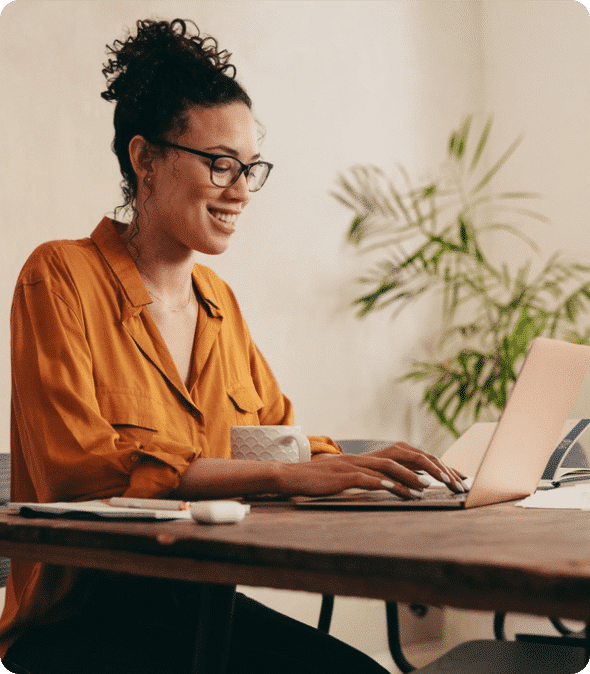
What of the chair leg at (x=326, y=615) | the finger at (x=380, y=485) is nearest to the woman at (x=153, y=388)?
the finger at (x=380, y=485)

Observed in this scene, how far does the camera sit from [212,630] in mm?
771

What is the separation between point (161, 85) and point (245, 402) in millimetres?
588

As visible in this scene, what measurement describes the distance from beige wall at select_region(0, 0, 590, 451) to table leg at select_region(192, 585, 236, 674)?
133cm

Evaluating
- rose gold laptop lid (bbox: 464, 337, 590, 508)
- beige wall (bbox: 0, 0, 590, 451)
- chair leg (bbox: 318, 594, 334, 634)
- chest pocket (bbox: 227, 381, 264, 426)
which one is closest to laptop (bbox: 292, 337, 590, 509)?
rose gold laptop lid (bbox: 464, 337, 590, 508)

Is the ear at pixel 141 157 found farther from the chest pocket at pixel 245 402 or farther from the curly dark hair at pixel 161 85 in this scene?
the chest pocket at pixel 245 402

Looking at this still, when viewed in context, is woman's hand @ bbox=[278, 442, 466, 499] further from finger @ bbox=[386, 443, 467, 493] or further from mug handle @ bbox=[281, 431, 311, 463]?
mug handle @ bbox=[281, 431, 311, 463]

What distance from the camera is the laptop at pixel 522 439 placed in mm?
934

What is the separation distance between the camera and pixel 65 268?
4.24ft

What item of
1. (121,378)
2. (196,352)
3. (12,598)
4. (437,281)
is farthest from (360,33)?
(12,598)

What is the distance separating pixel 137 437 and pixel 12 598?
0.29m

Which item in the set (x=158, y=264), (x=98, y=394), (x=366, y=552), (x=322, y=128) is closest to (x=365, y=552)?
(x=366, y=552)

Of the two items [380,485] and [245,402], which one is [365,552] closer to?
[380,485]

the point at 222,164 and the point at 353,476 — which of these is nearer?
the point at 353,476

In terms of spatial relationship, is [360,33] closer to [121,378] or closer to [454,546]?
[121,378]
